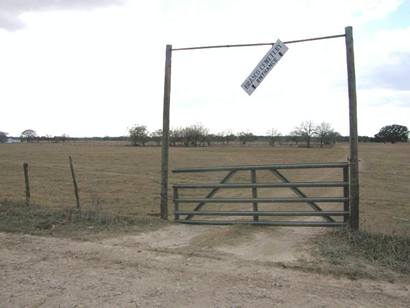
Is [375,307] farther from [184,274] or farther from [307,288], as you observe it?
[184,274]

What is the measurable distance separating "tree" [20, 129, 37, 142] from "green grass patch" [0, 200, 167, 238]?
548 feet

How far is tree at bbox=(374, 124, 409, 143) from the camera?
5300 inches

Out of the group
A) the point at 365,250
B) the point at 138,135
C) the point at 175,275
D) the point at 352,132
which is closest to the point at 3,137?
Result: the point at 138,135

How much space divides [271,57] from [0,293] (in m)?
5.72

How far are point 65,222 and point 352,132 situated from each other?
612cm

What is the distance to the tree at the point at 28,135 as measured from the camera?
156 metres

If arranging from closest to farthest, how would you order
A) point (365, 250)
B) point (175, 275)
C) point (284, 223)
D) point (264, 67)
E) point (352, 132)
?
point (175, 275) < point (365, 250) < point (352, 132) < point (264, 67) < point (284, 223)

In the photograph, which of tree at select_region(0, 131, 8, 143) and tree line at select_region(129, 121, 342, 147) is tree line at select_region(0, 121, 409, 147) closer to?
tree line at select_region(129, 121, 342, 147)

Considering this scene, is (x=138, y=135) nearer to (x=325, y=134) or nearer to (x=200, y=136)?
(x=200, y=136)

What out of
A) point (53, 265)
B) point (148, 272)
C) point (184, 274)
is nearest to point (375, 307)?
point (184, 274)

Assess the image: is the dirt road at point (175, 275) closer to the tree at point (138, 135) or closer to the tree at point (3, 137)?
the tree at point (138, 135)

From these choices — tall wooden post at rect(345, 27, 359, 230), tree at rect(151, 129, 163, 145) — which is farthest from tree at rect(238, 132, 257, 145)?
tall wooden post at rect(345, 27, 359, 230)

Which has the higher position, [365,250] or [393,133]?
[393,133]

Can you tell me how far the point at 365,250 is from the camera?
502 cm
